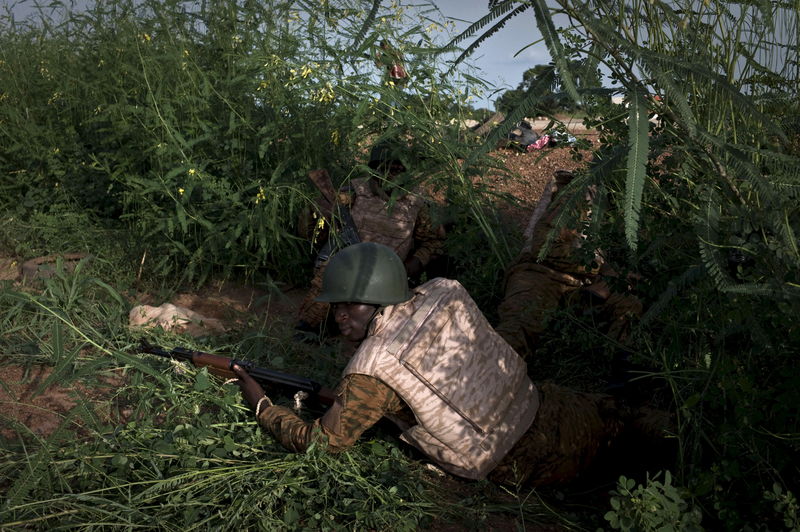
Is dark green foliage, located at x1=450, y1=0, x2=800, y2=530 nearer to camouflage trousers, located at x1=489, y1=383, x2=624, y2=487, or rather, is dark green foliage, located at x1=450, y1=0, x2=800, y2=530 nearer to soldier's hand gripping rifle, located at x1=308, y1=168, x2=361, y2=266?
camouflage trousers, located at x1=489, y1=383, x2=624, y2=487

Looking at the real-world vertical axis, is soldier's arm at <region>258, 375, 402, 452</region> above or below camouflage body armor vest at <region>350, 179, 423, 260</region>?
below

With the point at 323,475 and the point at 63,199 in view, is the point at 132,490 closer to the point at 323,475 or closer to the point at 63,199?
the point at 323,475

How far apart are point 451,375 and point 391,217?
2.53m

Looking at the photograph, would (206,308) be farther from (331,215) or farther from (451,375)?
(451,375)

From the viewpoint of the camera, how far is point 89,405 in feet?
9.29

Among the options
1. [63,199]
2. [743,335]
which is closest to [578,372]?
[743,335]

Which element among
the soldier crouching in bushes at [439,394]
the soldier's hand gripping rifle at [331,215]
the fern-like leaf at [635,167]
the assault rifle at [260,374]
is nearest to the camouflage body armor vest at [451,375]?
the soldier crouching in bushes at [439,394]

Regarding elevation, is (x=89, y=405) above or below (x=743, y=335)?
below

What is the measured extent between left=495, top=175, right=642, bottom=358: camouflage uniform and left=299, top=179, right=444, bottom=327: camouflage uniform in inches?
43.7

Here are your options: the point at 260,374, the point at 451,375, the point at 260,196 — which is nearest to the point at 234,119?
the point at 260,196

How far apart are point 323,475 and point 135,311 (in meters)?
2.19

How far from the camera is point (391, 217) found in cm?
493

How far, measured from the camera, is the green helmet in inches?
104

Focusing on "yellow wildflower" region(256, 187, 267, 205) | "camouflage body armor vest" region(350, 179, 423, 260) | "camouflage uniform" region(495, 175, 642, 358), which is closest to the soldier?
"camouflage body armor vest" region(350, 179, 423, 260)
